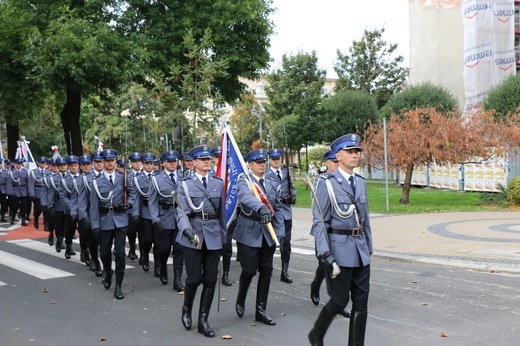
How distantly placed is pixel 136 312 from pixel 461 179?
26023 millimetres

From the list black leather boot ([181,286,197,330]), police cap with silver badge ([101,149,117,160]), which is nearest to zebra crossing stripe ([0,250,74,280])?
police cap with silver badge ([101,149,117,160])

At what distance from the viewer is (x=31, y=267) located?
10688 mm

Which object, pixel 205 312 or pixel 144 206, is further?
pixel 144 206

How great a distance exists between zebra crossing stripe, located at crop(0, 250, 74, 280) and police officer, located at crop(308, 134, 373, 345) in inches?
246

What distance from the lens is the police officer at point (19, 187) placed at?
18156 mm

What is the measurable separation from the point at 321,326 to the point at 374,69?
179 feet

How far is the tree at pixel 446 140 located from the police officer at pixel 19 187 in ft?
44.1

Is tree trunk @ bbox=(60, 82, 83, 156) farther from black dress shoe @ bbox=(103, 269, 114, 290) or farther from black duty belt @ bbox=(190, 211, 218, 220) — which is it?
black duty belt @ bbox=(190, 211, 218, 220)

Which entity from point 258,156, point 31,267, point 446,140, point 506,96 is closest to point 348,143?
point 258,156

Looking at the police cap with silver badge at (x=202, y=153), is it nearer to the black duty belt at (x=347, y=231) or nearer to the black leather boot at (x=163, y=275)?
the black duty belt at (x=347, y=231)

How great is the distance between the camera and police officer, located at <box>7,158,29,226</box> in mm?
18156

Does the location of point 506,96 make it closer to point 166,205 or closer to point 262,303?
point 166,205

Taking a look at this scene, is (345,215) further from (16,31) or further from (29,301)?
(16,31)

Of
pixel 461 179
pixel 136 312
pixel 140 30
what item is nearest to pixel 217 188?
pixel 136 312
